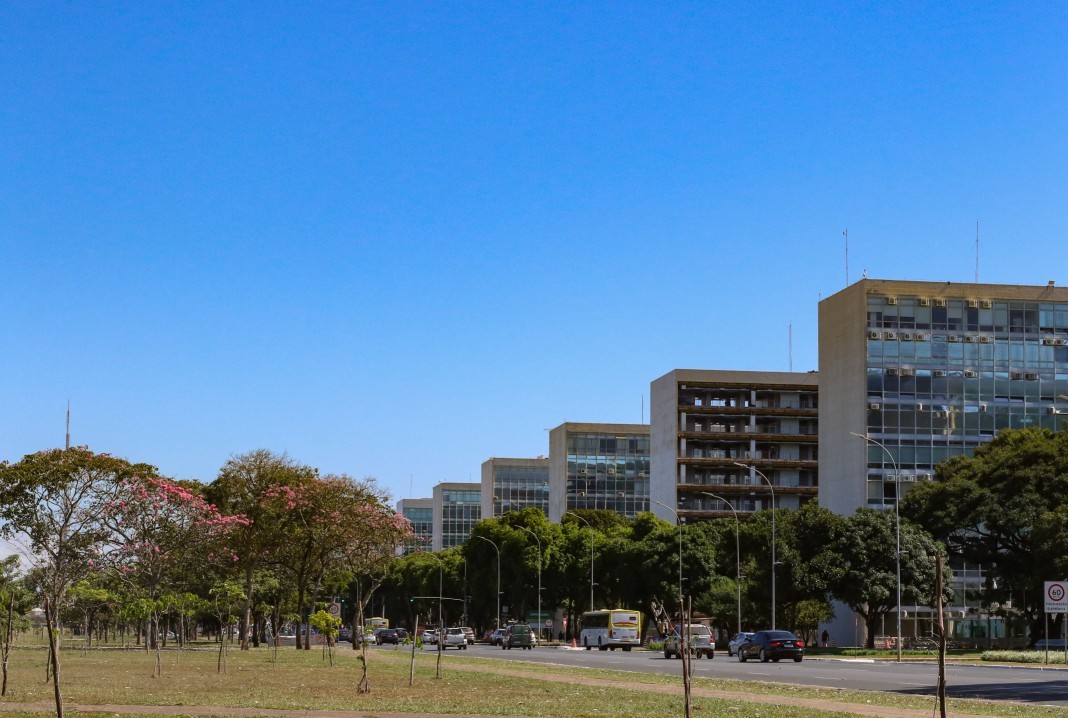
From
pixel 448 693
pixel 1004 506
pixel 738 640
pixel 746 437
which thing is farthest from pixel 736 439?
pixel 448 693

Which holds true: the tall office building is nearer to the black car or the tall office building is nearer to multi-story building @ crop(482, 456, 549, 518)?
the black car

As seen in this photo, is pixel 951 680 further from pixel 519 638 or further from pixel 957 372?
pixel 957 372

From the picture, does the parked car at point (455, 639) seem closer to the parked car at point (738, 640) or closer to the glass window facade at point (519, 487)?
the parked car at point (738, 640)

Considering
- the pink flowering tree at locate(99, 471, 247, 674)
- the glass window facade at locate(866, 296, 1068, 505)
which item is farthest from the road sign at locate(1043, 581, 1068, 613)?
the glass window facade at locate(866, 296, 1068, 505)

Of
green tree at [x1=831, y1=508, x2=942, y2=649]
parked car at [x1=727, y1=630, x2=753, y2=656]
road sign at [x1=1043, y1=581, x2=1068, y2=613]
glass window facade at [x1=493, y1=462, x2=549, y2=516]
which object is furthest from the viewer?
glass window facade at [x1=493, y1=462, x2=549, y2=516]

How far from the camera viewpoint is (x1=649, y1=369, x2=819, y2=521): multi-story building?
13175cm

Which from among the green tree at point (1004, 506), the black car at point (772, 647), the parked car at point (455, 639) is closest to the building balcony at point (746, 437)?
the green tree at point (1004, 506)

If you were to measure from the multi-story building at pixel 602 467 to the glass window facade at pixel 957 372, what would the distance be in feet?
219

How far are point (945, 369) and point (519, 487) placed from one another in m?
101

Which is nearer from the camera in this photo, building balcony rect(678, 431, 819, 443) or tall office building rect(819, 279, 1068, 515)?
tall office building rect(819, 279, 1068, 515)

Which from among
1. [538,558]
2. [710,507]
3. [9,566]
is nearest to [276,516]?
[9,566]

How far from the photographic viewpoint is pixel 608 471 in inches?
6663

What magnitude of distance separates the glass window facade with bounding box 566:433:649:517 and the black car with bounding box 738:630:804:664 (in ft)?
353

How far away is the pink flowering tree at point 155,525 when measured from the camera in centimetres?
6022
